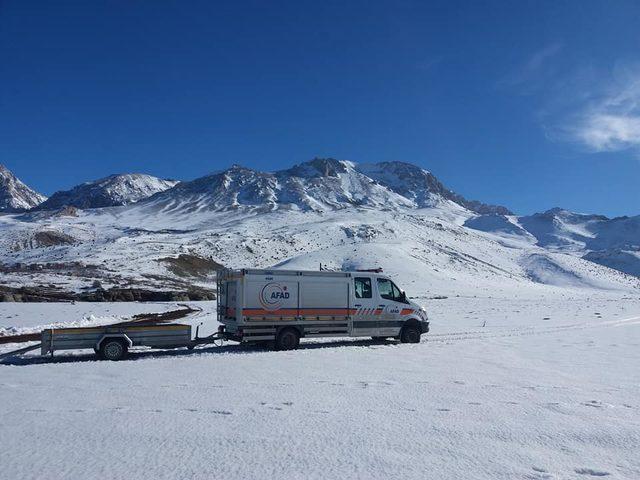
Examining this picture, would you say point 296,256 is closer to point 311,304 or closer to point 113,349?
point 311,304

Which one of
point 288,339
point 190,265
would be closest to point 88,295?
point 190,265

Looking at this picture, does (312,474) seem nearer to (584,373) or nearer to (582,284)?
(584,373)

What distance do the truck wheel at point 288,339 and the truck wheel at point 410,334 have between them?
431 centimetres

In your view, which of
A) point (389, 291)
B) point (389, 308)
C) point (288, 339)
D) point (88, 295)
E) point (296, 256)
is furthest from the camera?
point (296, 256)

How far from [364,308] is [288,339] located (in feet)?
10.4

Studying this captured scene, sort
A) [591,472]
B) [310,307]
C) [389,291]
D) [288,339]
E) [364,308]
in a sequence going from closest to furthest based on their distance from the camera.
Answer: [591,472], [288,339], [310,307], [364,308], [389,291]

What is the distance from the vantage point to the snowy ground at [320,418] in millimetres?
6078

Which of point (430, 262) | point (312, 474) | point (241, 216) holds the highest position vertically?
point (241, 216)

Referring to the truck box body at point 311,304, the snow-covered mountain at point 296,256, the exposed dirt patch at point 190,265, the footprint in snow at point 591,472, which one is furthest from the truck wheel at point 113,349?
the exposed dirt patch at point 190,265

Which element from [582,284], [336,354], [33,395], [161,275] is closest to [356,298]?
[336,354]

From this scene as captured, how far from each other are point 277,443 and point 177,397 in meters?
3.43

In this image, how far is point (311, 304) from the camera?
18234 millimetres

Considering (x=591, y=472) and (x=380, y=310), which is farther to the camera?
(x=380, y=310)

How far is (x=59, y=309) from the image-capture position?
36.1 metres
